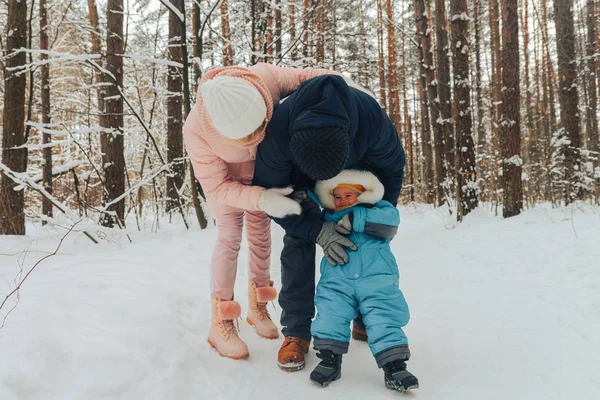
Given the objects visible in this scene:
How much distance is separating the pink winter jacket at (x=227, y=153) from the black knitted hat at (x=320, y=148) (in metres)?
0.38

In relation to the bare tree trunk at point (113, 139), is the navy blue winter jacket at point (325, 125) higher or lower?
lower

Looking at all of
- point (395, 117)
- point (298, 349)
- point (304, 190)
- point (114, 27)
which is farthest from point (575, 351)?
point (395, 117)

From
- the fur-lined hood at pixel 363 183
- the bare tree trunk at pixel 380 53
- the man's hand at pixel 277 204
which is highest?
the bare tree trunk at pixel 380 53

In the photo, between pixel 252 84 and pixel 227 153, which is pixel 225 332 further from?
pixel 252 84

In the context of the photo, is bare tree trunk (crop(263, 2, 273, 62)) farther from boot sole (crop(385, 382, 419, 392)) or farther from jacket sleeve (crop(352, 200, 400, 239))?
boot sole (crop(385, 382, 419, 392))

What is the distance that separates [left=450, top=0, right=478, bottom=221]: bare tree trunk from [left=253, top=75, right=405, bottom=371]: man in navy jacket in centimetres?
466

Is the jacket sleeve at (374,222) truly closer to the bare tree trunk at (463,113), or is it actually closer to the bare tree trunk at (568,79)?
the bare tree trunk at (463,113)

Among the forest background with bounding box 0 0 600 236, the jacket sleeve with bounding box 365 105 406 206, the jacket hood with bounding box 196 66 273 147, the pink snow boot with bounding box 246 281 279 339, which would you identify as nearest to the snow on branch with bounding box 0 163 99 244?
the forest background with bounding box 0 0 600 236

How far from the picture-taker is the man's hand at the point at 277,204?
71.6 inches

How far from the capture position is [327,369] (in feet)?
5.63

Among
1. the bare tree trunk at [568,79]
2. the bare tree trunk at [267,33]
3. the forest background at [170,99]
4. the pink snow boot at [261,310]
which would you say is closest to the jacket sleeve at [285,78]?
the pink snow boot at [261,310]

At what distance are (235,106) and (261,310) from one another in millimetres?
1301

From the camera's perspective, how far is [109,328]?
1.74 metres

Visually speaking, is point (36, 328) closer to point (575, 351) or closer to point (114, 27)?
point (575, 351)
